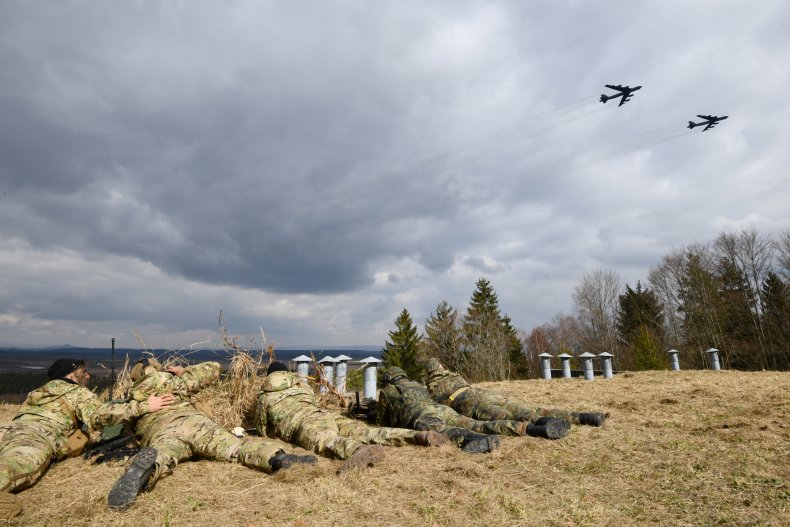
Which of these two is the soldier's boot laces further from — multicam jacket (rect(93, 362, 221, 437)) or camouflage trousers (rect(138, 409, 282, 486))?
multicam jacket (rect(93, 362, 221, 437))

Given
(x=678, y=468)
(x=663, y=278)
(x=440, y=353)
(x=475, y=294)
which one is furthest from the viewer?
(x=475, y=294)

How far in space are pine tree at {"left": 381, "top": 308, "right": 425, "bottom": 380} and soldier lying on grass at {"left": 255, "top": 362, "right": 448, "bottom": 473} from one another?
73.6ft

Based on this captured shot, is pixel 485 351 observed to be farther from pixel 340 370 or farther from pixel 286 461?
pixel 286 461

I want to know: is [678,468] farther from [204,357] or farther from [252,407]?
[204,357]

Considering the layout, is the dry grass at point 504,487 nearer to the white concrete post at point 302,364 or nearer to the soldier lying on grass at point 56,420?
the soldier lying on grass at point 56,420

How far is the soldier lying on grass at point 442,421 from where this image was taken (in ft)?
19.6

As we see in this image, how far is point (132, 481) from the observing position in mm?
4223

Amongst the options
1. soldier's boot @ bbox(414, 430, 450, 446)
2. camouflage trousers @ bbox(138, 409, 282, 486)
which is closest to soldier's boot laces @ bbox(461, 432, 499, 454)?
soldier's boot @ bbox(414, 430, 450, 446)

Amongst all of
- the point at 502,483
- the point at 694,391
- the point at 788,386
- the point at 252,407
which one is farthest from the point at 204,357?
the point at 788,386

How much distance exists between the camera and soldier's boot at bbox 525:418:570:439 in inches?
241

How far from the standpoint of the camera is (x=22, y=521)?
12.8 feet

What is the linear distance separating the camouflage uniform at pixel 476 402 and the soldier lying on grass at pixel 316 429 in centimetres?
188

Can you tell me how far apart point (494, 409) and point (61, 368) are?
7.30 metres

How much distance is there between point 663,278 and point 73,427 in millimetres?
40247
